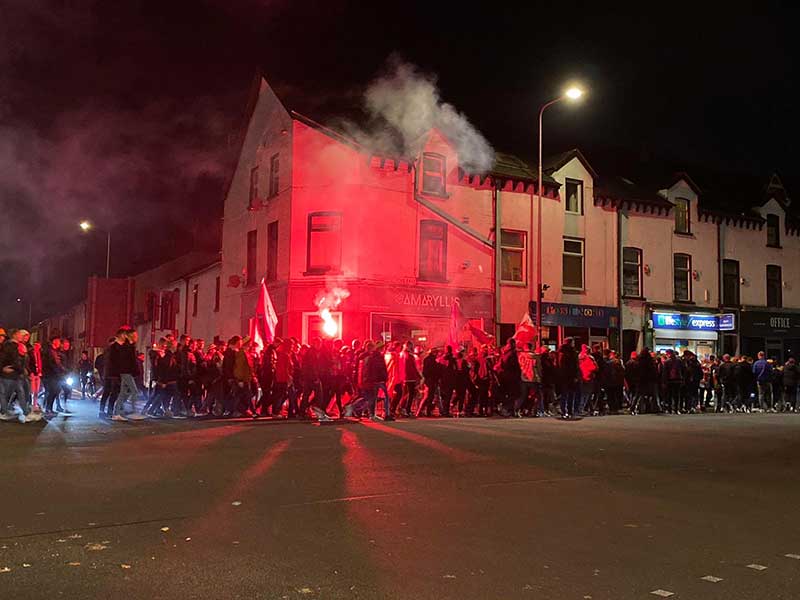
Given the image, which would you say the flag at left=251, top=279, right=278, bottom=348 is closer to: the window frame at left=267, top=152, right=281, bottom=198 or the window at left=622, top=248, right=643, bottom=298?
the window frame at left=267, top=152, right=281, bottom=198

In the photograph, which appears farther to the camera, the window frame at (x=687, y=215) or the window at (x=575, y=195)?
the window frame at (x=687, y=215)

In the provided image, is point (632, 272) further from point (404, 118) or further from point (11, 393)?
point (11, 393)

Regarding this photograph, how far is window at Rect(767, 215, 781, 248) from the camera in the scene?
3288cm

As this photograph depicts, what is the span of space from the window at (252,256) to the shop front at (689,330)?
1454 centimetres

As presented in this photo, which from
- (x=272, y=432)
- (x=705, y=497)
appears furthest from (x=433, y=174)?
(x=705, y=497)

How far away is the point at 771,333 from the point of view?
105ft

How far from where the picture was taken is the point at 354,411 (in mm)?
15680

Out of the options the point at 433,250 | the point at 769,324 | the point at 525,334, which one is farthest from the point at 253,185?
the point at 769,324

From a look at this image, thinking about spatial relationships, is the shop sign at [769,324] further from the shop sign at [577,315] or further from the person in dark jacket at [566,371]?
the person in dark jacket at [566,371]

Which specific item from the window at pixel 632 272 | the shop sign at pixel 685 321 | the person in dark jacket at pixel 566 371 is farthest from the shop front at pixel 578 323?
the person in dark jacket at pixel 566 371

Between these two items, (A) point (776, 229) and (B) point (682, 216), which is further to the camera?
(A) point (776, 229)

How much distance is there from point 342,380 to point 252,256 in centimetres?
1136

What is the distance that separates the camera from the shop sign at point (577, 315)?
26.4m

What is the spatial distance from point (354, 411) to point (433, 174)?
11.2 metres
